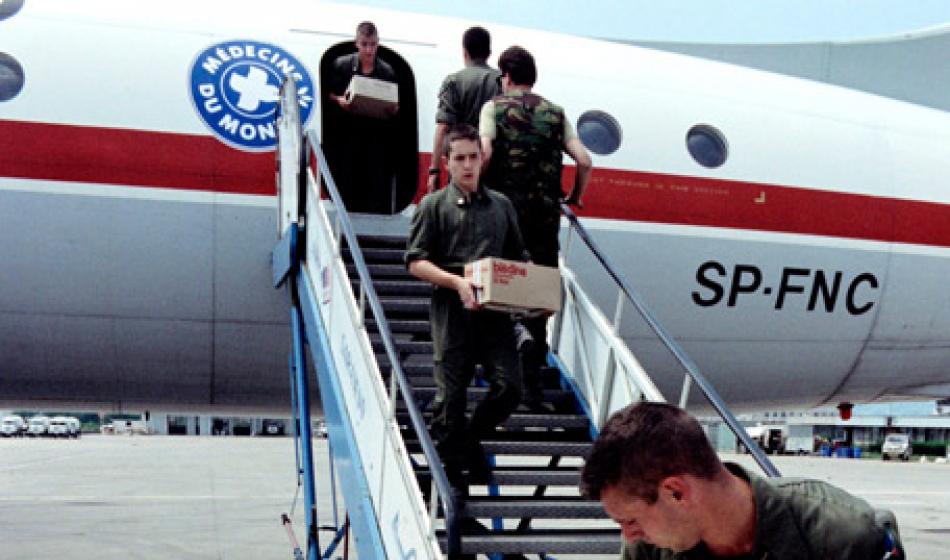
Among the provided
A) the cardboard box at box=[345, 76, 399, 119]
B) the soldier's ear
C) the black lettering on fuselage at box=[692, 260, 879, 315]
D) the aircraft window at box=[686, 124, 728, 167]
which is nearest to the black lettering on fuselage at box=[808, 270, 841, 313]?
the black lettering on fuselage at box=[692, 260, 879, 315]

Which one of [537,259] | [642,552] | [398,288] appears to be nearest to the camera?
[642,552]

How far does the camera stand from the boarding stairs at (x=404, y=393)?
461cm

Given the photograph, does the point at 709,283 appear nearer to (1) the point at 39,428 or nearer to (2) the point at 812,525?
(2) the point at 812,525

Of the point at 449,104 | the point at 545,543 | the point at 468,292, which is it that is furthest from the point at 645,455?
the point at 449,104

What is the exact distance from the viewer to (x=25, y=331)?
22.3 feet

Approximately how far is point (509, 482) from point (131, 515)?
42.3 ft

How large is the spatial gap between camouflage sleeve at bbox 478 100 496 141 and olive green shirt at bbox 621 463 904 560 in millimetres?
3787

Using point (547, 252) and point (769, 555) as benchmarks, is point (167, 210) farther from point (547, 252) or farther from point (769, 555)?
point (769, 555)

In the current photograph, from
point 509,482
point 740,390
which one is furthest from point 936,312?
point 509,482

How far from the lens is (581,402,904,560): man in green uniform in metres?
1.74

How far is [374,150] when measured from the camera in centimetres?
738

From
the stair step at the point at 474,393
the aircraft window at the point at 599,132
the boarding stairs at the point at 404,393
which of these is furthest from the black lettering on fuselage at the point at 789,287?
the stair step at the point at 474,393

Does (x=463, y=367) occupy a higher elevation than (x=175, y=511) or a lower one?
higher

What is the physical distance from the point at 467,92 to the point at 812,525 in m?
4.51
